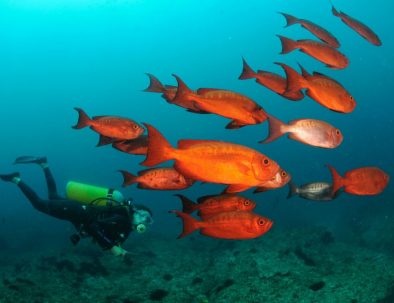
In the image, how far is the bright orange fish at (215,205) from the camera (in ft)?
14.0

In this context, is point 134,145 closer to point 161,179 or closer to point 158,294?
point 161,179

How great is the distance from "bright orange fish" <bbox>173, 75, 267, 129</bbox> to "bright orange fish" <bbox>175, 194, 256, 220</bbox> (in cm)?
123

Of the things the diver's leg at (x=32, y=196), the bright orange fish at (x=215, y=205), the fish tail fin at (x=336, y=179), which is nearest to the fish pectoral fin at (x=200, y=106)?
the bright orange fish at (x=215, y=205)

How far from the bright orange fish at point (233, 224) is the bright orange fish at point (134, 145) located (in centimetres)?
111

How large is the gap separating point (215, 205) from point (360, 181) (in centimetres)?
205

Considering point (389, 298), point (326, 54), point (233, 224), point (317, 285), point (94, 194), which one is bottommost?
point (317, 285)

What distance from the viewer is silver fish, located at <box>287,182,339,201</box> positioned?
4.90 meters

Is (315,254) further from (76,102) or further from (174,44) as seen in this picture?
(76,102)

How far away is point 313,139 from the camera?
3.94m

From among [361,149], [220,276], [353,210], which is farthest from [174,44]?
[220,276]

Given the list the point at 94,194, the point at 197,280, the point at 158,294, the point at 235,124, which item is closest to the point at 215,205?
the point at 235,124

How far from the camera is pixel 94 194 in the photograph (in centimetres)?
848

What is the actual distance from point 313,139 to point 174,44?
185 m

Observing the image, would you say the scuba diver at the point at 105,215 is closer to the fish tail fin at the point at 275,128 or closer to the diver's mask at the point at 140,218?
the diver's mask at the point at 140,218
